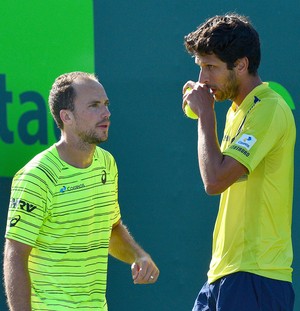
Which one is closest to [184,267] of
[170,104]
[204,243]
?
[204,243]

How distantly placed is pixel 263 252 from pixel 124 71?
1572 mm

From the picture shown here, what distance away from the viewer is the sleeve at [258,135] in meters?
3.91

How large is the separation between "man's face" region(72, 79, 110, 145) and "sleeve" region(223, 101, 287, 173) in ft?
1.84

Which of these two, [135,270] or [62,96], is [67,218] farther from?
[62,96]

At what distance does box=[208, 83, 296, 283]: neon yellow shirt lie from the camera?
395 cm

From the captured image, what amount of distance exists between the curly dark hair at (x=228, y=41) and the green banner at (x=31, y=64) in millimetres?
1161

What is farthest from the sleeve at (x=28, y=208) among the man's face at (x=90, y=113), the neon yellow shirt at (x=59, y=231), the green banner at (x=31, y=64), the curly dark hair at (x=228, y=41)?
the green banner at (x=31, y=64)

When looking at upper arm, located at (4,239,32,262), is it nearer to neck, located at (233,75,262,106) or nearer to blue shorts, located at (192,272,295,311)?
blue shorts, located at (192,272,295,311)

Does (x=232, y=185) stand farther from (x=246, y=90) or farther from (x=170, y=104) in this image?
(x=170, y=104)

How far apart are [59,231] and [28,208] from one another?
0.17 metres

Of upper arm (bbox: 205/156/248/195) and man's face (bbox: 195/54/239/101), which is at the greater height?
man's face (bbox: 195/54/239/101)

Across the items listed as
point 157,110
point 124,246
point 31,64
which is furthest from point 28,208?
point 157,110

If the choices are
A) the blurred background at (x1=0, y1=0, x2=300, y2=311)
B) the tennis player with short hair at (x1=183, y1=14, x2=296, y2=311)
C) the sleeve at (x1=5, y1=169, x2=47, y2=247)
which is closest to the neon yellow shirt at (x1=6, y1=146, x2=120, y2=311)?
the sleeve at (x1=5, y1=169, x2=47, y2=247)

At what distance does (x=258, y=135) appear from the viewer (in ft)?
12.9
